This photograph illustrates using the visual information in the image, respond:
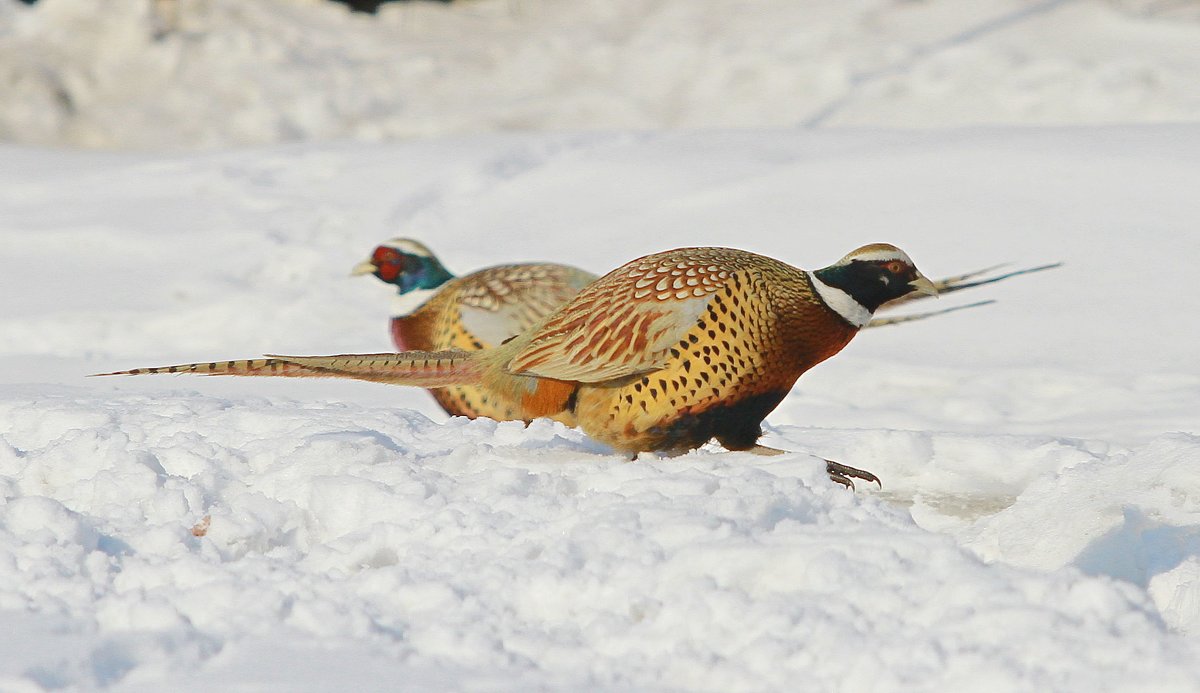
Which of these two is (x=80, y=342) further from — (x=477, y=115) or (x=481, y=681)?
(x=477, y=115)

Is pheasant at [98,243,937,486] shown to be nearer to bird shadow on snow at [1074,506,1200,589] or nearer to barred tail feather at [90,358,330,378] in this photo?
barred tail feather at [90,358,330,378]

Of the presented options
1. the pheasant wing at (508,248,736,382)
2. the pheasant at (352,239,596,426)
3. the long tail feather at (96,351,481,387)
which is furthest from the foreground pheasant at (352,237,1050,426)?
the pheasant wing at (508,248,736,382)

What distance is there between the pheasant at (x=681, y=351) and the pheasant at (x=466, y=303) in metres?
0.62

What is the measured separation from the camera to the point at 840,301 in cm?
338

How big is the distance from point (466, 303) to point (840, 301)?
5.57 feet

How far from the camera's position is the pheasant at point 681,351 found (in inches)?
127

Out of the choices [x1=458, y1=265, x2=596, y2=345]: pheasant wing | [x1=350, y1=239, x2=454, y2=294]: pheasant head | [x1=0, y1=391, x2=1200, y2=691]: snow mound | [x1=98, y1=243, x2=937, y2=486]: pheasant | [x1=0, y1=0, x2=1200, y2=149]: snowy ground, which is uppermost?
[x1=0, y1=0, x2=1200, y2=149]: snowy ground

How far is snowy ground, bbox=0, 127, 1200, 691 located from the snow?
0.01 metres

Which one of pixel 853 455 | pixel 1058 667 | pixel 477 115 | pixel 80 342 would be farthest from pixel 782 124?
pixel 1058 667

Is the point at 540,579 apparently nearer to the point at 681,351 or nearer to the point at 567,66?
the point at 681,351

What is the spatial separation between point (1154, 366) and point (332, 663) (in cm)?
404

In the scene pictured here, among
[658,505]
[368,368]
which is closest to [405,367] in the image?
[368,368]

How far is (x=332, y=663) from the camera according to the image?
7.55 ft

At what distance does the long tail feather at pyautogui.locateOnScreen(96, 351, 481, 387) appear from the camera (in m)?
3.29
